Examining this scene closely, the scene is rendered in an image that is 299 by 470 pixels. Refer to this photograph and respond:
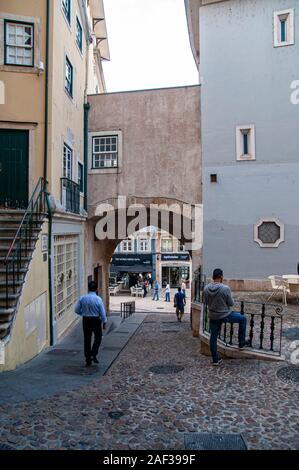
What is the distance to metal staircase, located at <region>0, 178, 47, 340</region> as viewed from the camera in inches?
283

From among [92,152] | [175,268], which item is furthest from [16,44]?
[175,268]

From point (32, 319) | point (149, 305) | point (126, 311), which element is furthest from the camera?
point (149, 305)

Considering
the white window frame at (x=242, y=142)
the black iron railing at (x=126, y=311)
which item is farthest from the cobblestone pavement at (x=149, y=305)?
the white window frame at (x=242, y=142)

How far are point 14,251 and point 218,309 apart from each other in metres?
4.71

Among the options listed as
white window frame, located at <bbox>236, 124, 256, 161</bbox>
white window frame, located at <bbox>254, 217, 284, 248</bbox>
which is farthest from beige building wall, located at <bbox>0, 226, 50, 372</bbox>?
white window frame, located at <bbox>236, 124, 256, 161</bbox>

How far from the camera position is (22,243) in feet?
29.8

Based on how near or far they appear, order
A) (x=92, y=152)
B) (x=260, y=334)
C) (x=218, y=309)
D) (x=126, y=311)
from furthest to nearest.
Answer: (x=126, y=311)
(x=92, y=152)
(x=260, y=334)
(x=218, y=309)

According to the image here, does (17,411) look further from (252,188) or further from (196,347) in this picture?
(252,188)

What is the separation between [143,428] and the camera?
179 inches

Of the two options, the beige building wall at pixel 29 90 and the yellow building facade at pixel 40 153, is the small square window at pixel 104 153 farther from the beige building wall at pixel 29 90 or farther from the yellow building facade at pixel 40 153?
the beige building wall at pixel 29 90

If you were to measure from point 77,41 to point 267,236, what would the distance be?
10230 millimetres

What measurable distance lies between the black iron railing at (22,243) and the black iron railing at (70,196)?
3.95 ft

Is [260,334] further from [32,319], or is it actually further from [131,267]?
[131,267]

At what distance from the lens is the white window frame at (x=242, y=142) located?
14.1 meters
